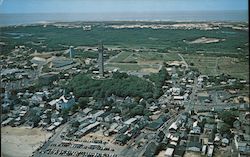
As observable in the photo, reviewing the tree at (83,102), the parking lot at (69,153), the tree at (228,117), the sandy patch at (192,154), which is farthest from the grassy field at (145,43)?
the parking lot at (69,153)

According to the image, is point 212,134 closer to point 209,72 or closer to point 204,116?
point 204,116

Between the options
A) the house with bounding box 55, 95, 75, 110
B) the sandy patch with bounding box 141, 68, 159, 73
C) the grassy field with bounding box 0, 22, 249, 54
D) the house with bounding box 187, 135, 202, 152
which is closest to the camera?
the house with bounding box 187, 135, 202, 152

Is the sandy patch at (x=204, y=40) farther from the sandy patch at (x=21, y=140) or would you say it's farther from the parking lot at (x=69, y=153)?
the parking lot at (x=69, y=153)

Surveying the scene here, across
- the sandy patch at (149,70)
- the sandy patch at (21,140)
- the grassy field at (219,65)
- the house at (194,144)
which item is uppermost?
the grassy field at (219,65)

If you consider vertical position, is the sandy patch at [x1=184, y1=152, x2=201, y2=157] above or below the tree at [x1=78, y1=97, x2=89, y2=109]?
below

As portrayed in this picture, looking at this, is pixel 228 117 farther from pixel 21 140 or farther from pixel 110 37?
pixel 110 37

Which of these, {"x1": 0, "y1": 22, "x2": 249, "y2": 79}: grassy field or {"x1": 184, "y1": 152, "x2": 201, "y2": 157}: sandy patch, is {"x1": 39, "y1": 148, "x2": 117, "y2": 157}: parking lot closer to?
{"x1": 184, "y1": 152, "x2": 201, "y2": 157}: sandy patch

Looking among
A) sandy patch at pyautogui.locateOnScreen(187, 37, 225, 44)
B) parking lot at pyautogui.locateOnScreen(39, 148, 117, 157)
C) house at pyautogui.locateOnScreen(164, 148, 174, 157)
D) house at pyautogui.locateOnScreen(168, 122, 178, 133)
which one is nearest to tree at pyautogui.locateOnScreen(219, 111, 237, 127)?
house at pyautogui.locateOnScreen(168, 122, 178, 133)
